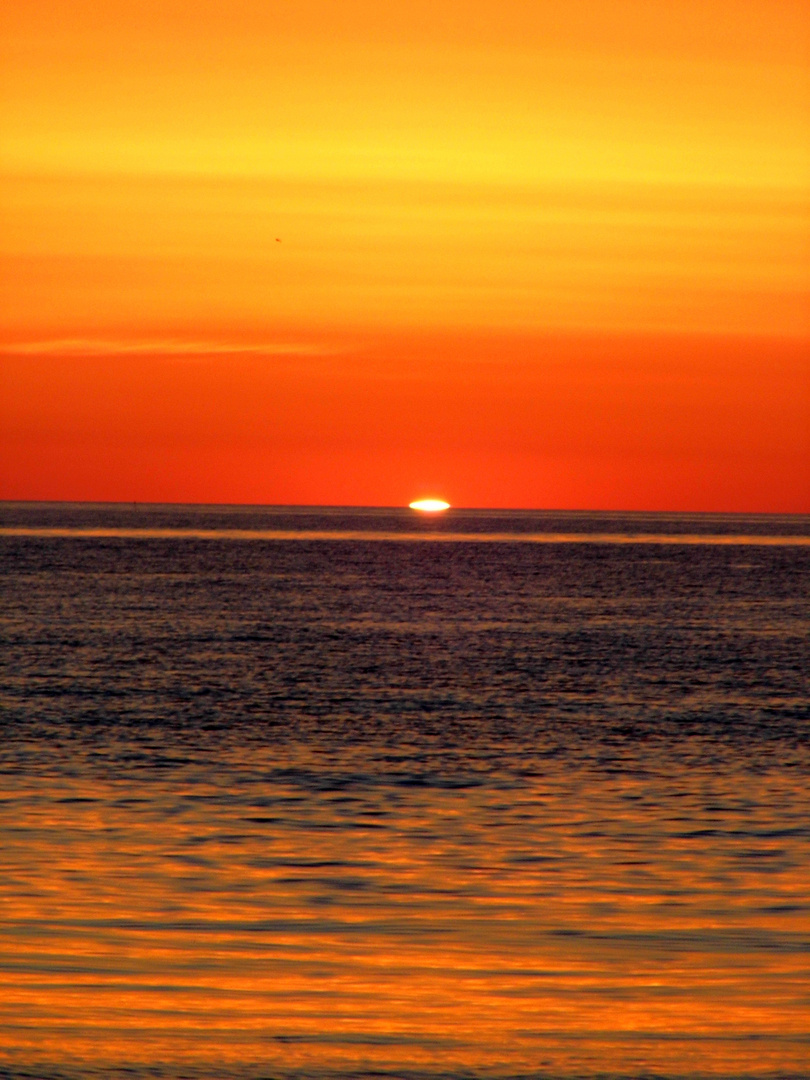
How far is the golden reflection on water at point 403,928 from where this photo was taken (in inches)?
462

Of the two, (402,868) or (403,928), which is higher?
(402,868)

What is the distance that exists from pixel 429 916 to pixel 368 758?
11.7 m

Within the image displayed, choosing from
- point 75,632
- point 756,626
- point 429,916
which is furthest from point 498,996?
point 756,626

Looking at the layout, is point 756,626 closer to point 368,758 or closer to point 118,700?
point 118,700

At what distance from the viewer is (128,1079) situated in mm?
10703

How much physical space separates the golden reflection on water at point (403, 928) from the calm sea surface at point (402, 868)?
0.05 m

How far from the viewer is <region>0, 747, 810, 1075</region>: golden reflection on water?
11727 millimetres

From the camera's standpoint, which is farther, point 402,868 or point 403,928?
point 402,868

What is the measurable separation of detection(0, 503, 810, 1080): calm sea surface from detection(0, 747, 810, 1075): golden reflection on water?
47 mm

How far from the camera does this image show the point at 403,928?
50.3 feet

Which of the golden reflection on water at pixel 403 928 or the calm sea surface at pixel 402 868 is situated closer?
the golden reflection on water at pixel 403 928

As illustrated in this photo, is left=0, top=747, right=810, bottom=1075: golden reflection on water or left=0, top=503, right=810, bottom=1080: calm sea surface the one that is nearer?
left=0, top=747, right=810, bottom=1075: golden reflection on water

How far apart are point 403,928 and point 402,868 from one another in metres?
2.84

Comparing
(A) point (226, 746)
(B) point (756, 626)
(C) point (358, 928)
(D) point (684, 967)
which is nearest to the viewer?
(D) point (684, 967)
